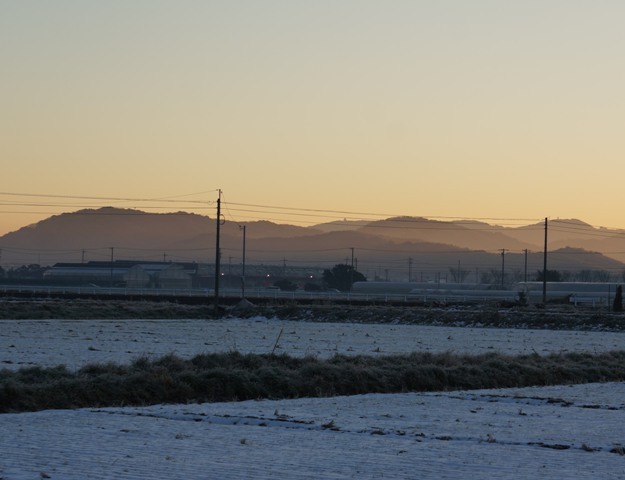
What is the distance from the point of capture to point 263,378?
24953mm

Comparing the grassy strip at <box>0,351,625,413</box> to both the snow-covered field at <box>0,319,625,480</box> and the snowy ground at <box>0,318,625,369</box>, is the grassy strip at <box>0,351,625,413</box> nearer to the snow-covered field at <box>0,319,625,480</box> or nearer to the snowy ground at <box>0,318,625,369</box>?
the snow-covered field at <box>0,319,625,480</box>

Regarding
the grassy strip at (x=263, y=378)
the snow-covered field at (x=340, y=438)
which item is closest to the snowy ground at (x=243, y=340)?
the grassy strip at (x=263, y=378)

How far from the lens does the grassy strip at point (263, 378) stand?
72.5ft

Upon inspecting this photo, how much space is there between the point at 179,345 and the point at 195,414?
20.5m

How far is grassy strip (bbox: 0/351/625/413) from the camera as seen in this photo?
2209cm

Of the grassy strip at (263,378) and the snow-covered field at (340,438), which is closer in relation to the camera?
the snow-covered field at (340,438)

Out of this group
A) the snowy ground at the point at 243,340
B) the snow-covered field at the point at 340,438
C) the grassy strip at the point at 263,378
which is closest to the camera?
the snow-covered field at the point at 340,438

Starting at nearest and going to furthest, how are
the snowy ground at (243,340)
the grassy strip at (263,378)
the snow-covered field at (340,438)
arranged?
the snow-covered field at (340,438) → the grassy strip at (263,378) → the snowy ground at (243,340)

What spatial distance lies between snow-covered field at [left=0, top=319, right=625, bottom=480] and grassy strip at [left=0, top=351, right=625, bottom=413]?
127 cm

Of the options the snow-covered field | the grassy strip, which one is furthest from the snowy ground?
the snow-covered field

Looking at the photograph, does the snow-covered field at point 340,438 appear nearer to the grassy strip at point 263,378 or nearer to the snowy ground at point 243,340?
the grassy strip at point 263,378

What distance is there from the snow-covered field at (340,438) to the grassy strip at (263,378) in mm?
1270

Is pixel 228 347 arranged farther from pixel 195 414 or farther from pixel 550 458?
pixel 550 458

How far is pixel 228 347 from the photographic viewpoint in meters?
39.1
